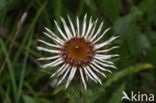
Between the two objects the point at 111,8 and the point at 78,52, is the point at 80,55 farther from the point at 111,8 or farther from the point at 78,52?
the point at 111,8

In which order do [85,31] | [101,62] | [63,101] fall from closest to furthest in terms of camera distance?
1. [101,62]
2. [85,31]
3. [63,101]

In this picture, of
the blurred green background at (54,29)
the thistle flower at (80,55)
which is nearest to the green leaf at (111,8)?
the blurred green background at (54,29)

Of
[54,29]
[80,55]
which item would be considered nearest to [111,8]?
[54,29]

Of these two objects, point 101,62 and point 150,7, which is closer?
point 101,62

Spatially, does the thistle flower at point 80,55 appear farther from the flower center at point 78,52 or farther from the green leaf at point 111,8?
the green leaf at point 111,8

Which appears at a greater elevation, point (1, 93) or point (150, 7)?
point (150, 7)

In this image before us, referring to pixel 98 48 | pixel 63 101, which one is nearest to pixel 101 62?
pixel 98 48

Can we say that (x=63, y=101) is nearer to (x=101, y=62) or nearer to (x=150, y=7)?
(x=101, y=62)
